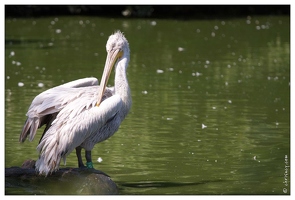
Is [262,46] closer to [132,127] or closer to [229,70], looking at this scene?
[229,70]

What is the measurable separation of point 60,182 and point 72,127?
519 mm

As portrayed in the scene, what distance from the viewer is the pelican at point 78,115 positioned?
707 centimetres

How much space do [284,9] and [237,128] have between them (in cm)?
1609

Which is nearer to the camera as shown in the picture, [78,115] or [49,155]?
[49,155]

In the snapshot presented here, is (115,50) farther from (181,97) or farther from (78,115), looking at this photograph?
(181,97)

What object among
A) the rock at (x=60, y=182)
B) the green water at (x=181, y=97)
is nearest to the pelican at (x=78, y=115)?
the rock at (x=60, y=182)

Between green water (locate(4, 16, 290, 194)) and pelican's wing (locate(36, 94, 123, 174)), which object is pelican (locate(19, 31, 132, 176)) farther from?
green water (locate(4, 16, 290, 194))

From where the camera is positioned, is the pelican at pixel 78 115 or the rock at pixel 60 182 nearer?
the rock at pixel 60 182

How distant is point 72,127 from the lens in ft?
23.2

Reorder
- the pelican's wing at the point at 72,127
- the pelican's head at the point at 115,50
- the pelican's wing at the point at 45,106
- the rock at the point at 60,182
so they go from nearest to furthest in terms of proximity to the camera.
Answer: the rock at the point at 60,182
the pelican's wing at the point at 72,127
the pelican's wing at the point at 45,106
the pelican's head at the point at 115,50

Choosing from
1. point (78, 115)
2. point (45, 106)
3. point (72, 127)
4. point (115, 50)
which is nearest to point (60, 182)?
point (72, 127)

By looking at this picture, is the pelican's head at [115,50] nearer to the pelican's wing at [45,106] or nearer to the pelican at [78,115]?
the pelican at [78,115]

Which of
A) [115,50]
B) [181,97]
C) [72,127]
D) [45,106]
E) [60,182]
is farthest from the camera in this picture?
[181,97]

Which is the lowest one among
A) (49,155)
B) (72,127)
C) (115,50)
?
(49,155)
